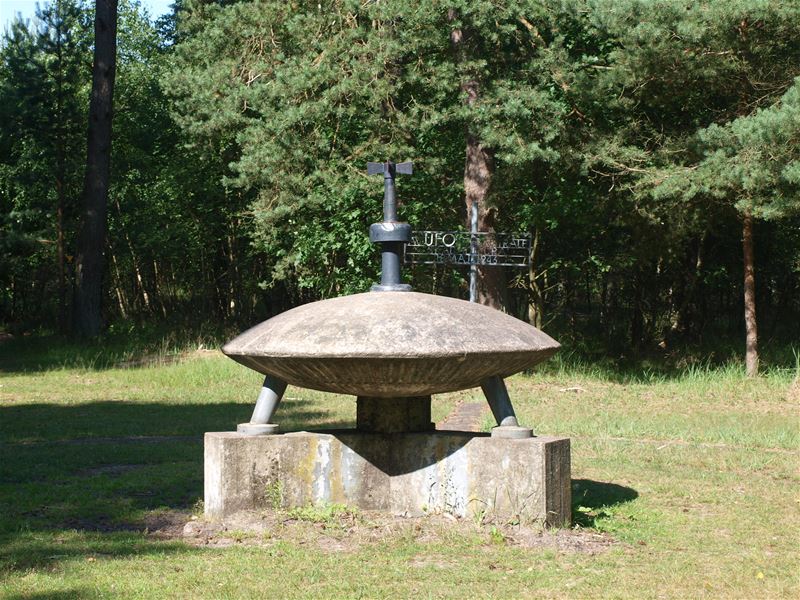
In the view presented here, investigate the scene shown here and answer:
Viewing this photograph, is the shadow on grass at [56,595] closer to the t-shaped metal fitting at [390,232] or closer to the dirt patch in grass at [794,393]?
the t-shaped metal fitting at [390,232]

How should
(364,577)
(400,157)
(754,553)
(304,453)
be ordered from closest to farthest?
1. (364,577)
2. (754,553)
3. (304,453)
4. (400,157)

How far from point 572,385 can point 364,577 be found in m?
11.0

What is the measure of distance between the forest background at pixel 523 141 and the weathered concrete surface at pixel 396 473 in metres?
7.61

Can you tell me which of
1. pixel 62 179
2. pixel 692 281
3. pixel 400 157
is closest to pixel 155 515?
pixel 400 157

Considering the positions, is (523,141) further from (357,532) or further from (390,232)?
(357,532)

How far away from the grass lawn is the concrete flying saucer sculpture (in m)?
0.77

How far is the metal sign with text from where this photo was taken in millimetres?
16766

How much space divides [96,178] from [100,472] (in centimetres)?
1466

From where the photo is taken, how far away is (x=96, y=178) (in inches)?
877

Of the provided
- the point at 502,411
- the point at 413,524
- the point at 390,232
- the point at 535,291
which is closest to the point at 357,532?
the point at 413,524

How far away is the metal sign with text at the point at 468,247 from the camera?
1677 cm

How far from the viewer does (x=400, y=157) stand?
17562mm

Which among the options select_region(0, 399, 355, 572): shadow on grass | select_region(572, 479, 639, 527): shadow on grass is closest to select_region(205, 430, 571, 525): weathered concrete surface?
select_region(572, 479, 639, 527): shadow on grass

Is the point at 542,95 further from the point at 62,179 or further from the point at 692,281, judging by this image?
the point at 62,179
